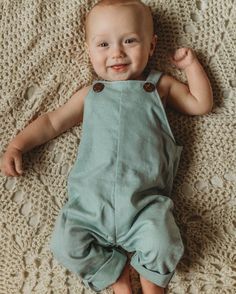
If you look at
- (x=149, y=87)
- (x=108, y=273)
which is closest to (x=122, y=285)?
(x=108, y=273)

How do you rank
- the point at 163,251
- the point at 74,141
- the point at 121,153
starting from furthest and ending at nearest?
the point at 74,141
the point at 121,153
the point at 163,251

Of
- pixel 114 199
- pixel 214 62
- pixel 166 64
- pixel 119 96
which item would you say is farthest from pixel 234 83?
pixel 114 199

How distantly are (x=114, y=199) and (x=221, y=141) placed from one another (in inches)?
12.7

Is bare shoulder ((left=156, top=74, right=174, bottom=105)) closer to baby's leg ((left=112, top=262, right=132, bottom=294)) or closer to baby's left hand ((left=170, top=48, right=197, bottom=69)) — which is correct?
baby's left hand ((left=170, top=48, right=197, bottom=69))

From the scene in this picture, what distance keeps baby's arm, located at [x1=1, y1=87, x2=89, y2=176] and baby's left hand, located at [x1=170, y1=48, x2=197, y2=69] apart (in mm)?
243

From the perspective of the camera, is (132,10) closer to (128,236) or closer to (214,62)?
(214,62)

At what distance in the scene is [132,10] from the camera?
126cm

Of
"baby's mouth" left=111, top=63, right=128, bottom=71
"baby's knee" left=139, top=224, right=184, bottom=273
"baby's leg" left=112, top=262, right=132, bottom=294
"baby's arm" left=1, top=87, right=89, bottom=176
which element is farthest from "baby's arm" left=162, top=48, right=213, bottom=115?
"baby's leg" left=112, top=262, right=132, bottom=294

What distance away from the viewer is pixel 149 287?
3.86 feet

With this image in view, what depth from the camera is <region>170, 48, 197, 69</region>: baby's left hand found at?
4.26 feet

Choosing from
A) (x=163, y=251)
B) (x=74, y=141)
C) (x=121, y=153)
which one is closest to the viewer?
(x=163, y=251)

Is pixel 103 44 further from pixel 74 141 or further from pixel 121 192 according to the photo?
pixel 121 192

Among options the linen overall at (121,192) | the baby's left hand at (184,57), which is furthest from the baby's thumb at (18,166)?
the baby's left hand at (184,57)

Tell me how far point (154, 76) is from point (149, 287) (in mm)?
516
